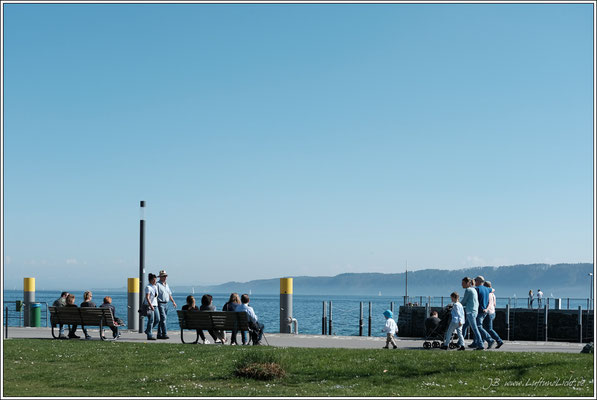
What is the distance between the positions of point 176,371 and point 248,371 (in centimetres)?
141

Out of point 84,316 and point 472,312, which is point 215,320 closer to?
point 84,316

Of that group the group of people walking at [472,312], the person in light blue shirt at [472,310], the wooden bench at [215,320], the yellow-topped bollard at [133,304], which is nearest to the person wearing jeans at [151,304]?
the wooden bench at [215,320]

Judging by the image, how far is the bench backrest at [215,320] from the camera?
→ 60.2ft

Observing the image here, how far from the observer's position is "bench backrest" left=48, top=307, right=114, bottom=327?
19.4m

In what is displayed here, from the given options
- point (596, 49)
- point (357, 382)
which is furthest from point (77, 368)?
point (596, 49)

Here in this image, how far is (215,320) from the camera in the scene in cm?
1861

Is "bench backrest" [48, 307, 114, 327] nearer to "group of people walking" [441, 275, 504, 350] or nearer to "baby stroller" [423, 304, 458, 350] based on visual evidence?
"baby stroller" [423, 304, 458, 350]

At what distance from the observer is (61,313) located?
65.4 ft

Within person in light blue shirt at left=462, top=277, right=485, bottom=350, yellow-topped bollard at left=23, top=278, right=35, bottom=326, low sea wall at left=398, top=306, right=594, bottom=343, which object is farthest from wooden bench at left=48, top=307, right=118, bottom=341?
low sea wall at left=398, top=306, right=594, bottom=343

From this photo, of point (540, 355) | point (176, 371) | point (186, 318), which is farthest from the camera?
point (186, 318)

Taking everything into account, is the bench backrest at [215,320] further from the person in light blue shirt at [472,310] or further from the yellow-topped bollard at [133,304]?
the yellow-topped bollard at [133,304]

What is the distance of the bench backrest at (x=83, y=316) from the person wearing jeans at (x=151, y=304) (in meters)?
0.90

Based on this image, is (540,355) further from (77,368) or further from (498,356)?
(77,368)

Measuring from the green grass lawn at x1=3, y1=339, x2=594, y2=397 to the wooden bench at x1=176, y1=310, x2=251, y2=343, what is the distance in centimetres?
217
